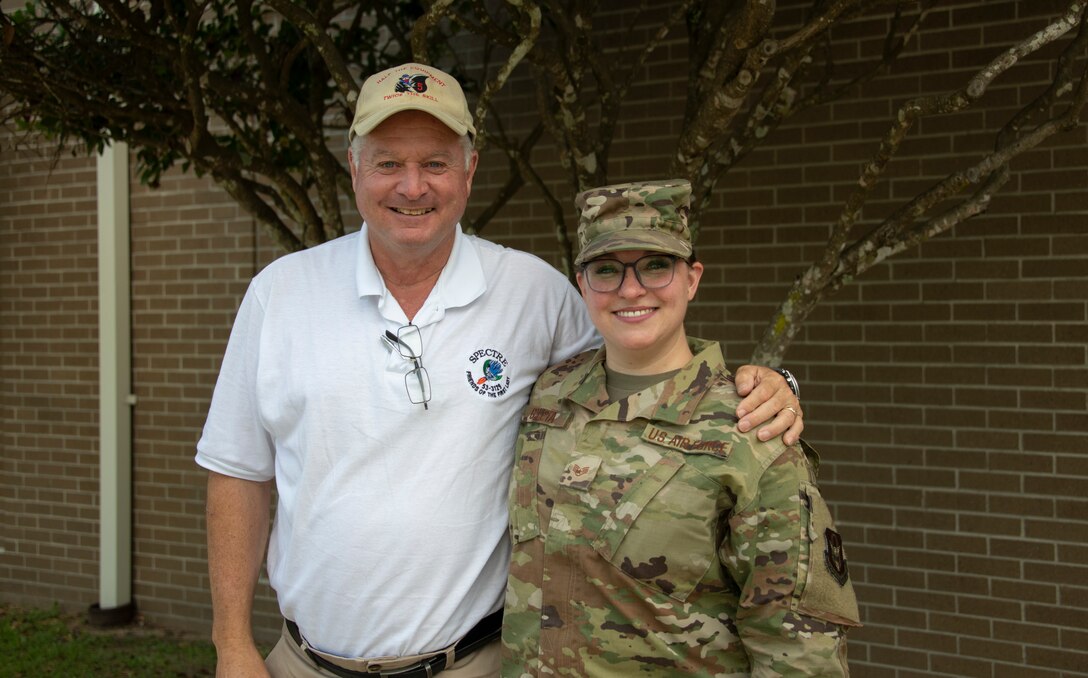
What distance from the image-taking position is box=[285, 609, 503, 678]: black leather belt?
239cm

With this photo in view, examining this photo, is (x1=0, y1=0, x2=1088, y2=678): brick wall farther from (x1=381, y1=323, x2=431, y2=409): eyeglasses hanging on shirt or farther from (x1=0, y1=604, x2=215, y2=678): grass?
(x1=0, y1=604, x2=215, y2=678): grass

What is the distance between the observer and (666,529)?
6.94ft

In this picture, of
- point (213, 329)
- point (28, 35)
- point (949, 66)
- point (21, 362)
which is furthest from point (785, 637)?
point (21, 362)

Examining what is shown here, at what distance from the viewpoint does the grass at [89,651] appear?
5770 mm

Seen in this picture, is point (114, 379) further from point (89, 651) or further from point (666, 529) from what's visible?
point (666, 529)

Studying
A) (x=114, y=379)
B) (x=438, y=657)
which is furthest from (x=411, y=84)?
(x=114, y=379)

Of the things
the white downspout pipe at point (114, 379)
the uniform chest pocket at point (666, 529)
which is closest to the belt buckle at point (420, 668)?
the uniform chest pocket at point (666, 529)

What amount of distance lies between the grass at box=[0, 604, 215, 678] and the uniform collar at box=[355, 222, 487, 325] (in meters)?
4.05

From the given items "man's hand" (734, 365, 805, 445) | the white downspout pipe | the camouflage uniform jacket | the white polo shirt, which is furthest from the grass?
"man's hand" (734, 365, 805, 445)

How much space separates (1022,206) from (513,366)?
300 cm

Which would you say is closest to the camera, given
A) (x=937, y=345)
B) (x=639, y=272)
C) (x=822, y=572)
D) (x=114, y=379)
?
(x=822, y=572)

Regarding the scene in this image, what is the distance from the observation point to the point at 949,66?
15.0 ft

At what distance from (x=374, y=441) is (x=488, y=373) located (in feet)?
A: 1.09

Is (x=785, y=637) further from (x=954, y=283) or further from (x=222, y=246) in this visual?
(x=222, y=246)
